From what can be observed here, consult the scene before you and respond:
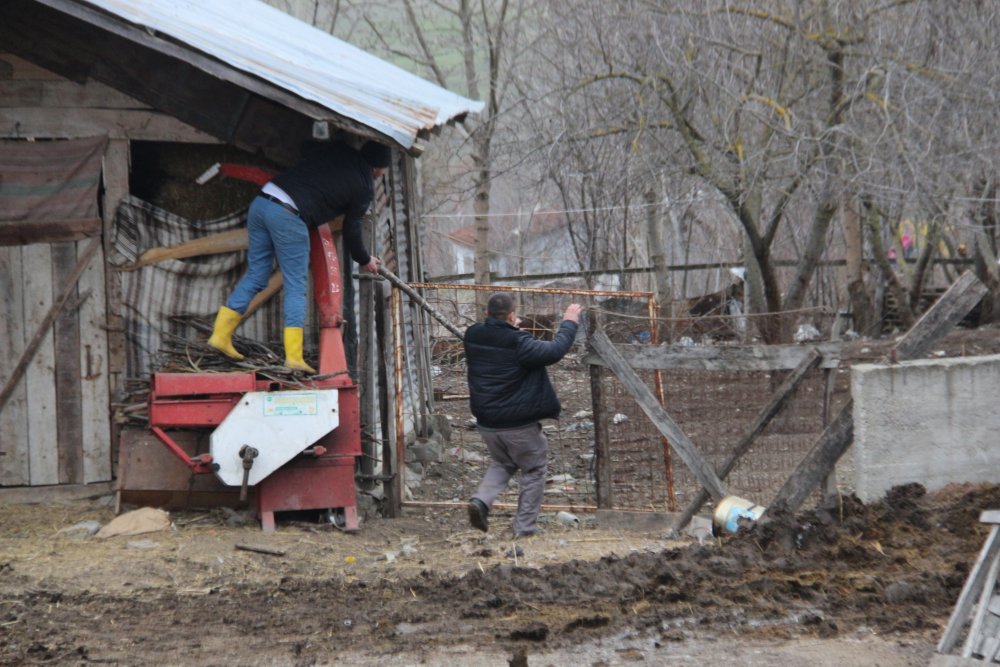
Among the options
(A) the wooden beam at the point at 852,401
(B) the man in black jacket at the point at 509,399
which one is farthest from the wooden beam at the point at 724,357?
(A) the wooden beam at the point at 852,401

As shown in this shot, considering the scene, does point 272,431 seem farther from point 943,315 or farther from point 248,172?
point 943,315

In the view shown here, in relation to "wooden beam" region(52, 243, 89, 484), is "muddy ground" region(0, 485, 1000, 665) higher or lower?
lower

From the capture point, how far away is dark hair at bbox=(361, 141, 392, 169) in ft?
28.2

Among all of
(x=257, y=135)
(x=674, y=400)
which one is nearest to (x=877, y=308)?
(x=674, y=400)

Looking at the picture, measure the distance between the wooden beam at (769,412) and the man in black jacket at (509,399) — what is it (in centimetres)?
124

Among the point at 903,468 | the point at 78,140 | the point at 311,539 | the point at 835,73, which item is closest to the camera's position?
the point at 903,468

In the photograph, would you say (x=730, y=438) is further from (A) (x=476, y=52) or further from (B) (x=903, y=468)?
(A) (x=476, y=52)

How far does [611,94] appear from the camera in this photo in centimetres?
1492

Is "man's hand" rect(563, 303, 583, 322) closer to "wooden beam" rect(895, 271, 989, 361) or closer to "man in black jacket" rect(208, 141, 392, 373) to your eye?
"man in black jacket" rect(208, 141, 392, 373)

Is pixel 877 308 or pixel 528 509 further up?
pixel 877 308

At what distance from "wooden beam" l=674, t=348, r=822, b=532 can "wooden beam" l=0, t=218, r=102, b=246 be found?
16.4 ft

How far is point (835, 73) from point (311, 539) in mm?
8823

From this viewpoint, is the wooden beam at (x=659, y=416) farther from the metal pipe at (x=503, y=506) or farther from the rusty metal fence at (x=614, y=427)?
the metal pipe at (x=503, y=506)

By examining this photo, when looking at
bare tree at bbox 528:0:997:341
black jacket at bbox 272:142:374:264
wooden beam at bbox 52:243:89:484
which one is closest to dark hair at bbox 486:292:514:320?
black jacket at bbox 272:142:374:264
